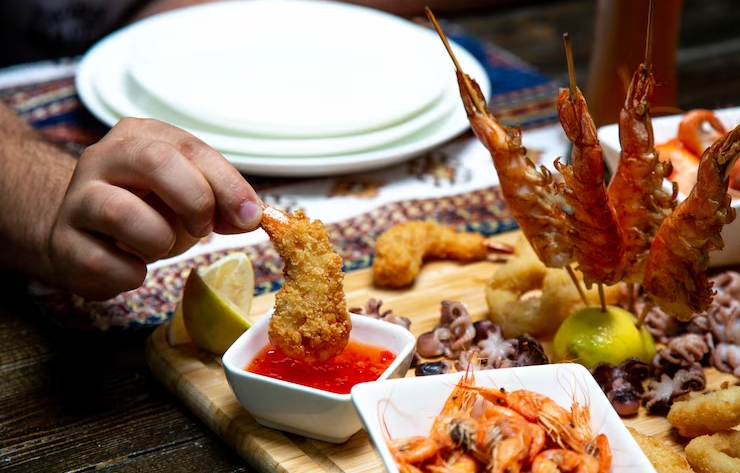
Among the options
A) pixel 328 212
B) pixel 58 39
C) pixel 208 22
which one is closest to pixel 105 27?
pixel 58 39

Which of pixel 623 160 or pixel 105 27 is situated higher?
pixel 623 160

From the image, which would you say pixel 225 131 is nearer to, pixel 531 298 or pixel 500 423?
pixel 531 298

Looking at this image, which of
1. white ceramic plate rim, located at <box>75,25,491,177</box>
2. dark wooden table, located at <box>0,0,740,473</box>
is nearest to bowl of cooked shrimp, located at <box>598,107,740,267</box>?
white ceramic plate rim, located at <box>75,25,491,177</box>

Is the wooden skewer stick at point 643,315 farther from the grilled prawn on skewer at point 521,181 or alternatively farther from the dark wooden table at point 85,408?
the dark wooden table at point 85,408

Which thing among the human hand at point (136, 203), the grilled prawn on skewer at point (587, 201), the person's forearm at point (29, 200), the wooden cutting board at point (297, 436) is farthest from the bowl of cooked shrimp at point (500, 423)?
the person's forearm at point (29, 200)

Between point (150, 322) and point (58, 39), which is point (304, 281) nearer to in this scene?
point (150, 322)

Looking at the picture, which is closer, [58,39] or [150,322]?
[150,322]

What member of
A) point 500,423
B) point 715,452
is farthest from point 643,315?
point 500,423
